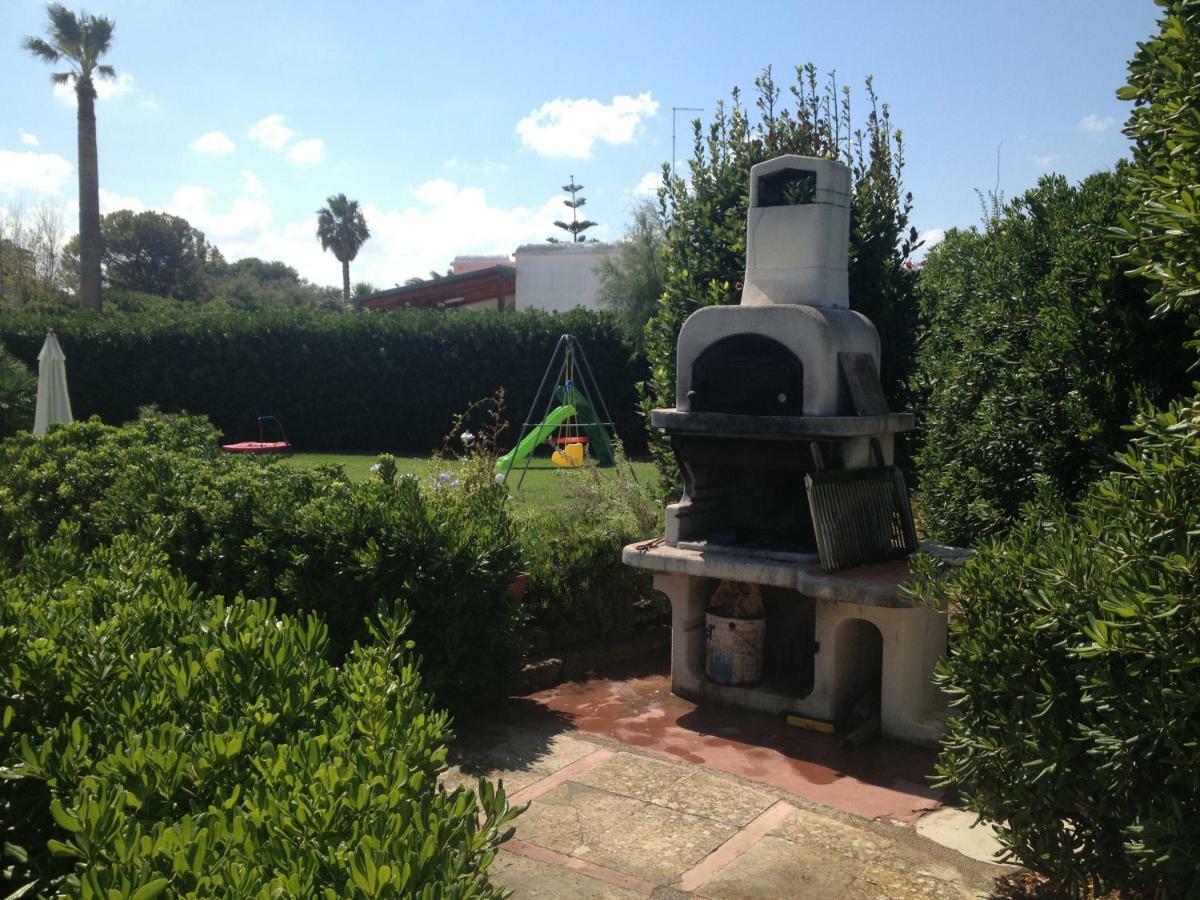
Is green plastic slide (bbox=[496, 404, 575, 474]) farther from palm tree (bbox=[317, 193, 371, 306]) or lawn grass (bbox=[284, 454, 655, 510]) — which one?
palm tree (bbox=[317, 193, 371, 306])

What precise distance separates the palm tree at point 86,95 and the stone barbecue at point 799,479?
1145 inches

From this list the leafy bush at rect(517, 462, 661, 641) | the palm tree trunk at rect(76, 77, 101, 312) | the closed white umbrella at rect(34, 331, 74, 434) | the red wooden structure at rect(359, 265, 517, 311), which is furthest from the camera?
the red wooden structure at rect(359, 265, 517, 311)

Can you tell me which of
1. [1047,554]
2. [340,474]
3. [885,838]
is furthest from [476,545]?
[1047,554]

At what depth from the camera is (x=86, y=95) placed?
105ft

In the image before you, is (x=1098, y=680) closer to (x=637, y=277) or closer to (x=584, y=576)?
(x=584, y=576)

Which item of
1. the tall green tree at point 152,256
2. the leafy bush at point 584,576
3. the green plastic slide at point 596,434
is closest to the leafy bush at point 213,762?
the leafy bush at point 584,576

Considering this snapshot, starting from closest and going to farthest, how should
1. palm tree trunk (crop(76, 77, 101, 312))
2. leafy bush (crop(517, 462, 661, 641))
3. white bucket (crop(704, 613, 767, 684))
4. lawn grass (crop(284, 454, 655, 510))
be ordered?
1. white bucket (crop(704, 613, 767, 684))
2. leafy bush (crop(517, 462, 661, 641))
3. lawn grass (crop(284, 454, 655, 510))
4. palm tree trunk (crop(76, 77, 101, 312))

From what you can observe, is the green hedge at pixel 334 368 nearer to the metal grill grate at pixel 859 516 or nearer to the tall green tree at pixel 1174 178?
the metal grill grate at pixel 859 516

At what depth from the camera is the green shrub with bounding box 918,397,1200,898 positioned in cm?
299

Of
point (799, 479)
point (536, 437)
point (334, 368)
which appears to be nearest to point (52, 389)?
point (536, 437)

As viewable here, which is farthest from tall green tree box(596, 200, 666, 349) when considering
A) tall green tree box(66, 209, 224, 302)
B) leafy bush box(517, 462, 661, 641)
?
tall green tree box(66, 209, 224, 302)

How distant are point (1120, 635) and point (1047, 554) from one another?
0.65 m

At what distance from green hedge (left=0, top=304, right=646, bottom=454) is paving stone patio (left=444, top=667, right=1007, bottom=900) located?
17.9 metres

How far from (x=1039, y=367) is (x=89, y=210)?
3127 centimetres
